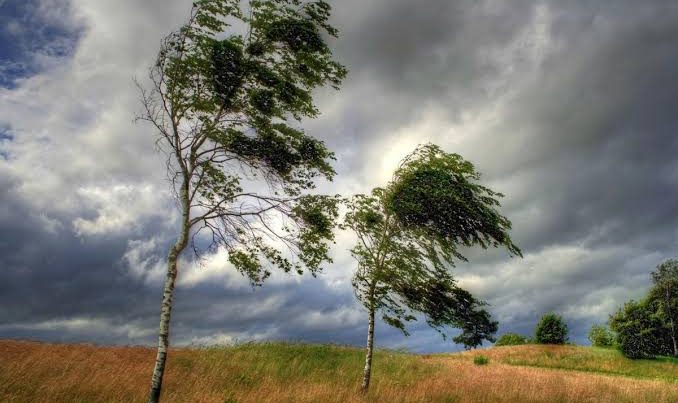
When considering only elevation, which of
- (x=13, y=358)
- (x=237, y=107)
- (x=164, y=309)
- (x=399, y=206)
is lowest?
(x=13, y=358)

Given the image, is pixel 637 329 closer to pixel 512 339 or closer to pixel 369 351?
pixel 512 339

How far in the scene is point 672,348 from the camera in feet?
139

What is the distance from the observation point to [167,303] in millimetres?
9258

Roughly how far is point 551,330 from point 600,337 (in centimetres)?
1368

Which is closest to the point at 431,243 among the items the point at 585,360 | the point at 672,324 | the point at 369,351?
the point at 369,351

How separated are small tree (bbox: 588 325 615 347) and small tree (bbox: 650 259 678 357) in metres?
6.19

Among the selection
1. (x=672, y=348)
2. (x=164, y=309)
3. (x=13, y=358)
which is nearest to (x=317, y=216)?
(x=164, y=309)

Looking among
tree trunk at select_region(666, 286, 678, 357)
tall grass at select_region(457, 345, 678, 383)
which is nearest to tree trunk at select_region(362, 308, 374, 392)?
tall grass at select_region(457, 345, 678, 383)

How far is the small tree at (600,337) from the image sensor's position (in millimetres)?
48000

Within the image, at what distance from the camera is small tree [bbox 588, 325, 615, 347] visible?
157 feet

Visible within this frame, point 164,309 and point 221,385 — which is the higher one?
point 164,309

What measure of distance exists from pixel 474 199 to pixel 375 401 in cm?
718

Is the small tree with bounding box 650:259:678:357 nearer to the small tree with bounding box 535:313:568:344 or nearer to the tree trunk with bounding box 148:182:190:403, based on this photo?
the small tree with bounding box 535:313:568:344

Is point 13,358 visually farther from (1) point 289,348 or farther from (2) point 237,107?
(1) point 289,348
